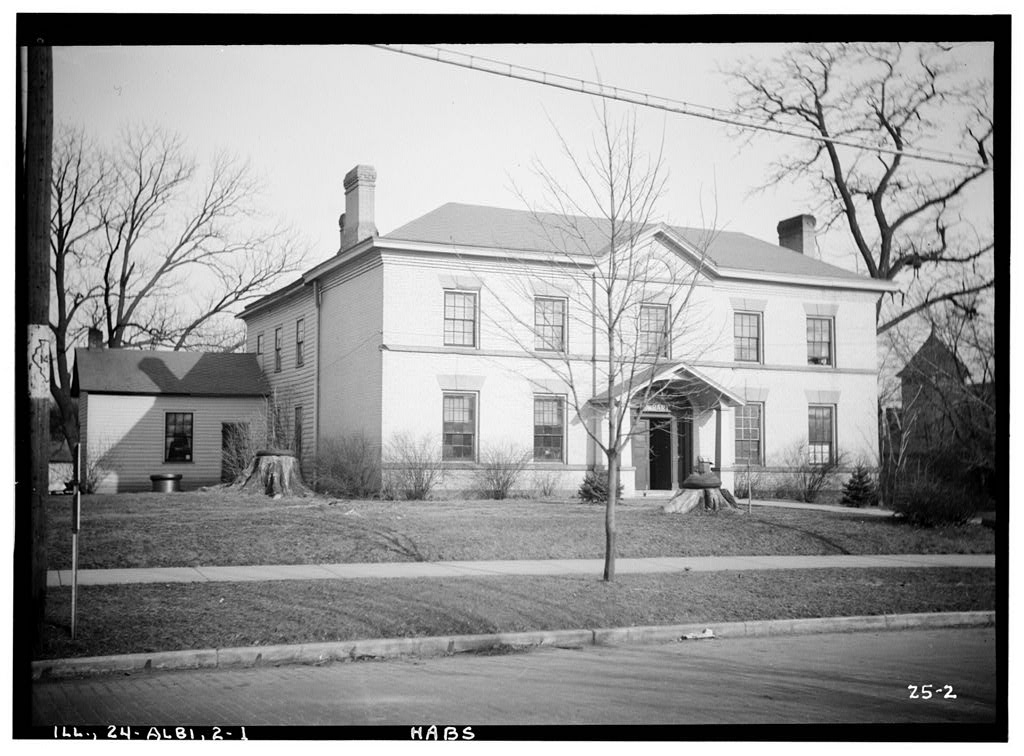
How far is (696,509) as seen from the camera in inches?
668

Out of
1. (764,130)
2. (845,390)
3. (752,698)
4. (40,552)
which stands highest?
(764,130)

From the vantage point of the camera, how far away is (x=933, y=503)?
567 inches

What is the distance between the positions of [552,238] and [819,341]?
21.4 ft

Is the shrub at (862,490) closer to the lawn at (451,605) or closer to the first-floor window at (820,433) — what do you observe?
the first-floor window at (820,433)

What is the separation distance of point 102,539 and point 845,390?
545 inches

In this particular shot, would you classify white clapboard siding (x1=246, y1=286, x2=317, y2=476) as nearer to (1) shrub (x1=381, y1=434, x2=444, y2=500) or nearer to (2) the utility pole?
(1) shrub (x1=381, y1=434, x2=444, y2=500)

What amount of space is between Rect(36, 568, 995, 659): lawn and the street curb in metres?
0.16

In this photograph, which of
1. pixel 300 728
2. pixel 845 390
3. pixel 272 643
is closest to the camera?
pixel 300 728

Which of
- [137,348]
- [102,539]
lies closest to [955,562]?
[102,539]

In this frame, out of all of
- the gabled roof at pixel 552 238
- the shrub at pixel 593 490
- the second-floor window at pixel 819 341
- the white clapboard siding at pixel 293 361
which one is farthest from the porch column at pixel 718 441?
the white clapboard siding at pixel 293 361

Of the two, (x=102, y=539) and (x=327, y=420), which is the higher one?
(x=327, y=420)

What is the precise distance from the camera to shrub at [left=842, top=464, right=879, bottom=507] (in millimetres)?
17891

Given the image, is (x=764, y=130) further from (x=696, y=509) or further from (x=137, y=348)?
(x=137, y=348)

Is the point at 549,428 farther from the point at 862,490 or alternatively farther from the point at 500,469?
the point at 862,490
